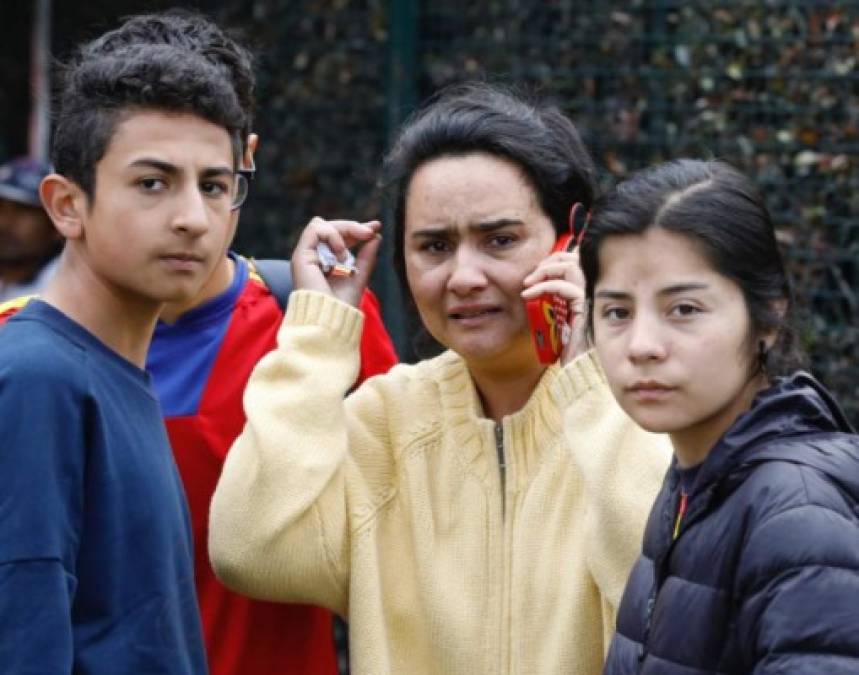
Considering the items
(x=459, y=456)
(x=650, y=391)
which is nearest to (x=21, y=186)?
(x=459, y=456)

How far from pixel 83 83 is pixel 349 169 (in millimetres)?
3222

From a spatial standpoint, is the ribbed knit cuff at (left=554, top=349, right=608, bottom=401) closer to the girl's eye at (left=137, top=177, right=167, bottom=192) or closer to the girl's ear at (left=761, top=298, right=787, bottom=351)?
the girl's ear at (left=761, top=298, right=787, bottom=351)

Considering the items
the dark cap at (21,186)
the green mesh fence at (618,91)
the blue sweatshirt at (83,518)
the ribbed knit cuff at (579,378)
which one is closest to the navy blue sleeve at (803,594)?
the ribbed knit cuff at (579,378)

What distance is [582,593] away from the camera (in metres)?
3.11

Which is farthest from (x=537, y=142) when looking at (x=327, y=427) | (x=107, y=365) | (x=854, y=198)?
(x=854, y=198)

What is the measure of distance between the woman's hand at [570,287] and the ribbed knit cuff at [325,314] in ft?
1.23

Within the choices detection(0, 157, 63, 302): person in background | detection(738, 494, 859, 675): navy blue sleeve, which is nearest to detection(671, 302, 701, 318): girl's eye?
detection(738, 494, 859, 675): navy blue sleeve

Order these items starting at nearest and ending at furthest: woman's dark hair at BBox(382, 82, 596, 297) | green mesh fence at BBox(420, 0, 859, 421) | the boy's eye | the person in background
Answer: the boy's eye → woman's dark hair at BBox(382, 82, 596, 297) → green mesh fence at BBox(420, 0, 859, 421) → the person in background

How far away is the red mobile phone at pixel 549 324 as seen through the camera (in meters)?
3.18

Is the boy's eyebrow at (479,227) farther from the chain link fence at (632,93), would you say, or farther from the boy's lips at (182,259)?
the chain link fence at (632,93)

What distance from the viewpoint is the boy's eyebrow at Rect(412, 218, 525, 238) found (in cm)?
328

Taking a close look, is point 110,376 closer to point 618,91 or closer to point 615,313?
point 615,313

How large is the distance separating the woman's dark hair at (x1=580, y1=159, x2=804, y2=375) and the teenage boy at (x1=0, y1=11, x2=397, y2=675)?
0.89m

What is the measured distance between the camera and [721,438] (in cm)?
257
